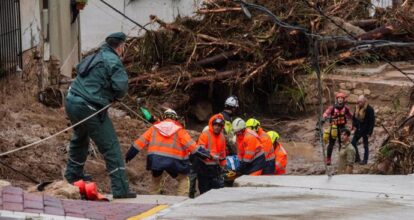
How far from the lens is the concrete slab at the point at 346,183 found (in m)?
7.68

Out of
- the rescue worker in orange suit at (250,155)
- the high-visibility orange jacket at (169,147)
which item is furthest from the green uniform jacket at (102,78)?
the rescue worker in orange suit at (250,155)

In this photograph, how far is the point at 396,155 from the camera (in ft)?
36.4

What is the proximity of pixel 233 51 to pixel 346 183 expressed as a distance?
32.8 feet

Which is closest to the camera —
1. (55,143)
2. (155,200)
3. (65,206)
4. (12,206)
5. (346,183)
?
(12,206)

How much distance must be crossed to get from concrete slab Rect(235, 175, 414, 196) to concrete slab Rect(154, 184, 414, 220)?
8.0 inches

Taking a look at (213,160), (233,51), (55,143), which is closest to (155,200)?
(213,160)

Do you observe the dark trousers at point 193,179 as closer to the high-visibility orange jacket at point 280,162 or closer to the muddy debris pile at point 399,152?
the high-visibility orange jacket at point 280,162

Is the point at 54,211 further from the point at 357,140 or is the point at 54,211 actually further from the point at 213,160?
the point at 357,140

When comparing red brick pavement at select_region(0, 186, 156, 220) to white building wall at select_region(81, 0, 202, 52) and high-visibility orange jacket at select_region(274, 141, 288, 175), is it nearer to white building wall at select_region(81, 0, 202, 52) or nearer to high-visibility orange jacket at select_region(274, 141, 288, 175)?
high-visibility orange jacket at select_region(274, 141, 288, 175)

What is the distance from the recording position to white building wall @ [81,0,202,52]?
20.9m

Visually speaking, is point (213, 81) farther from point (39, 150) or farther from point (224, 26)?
point (39, 150)

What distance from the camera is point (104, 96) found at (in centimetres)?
824

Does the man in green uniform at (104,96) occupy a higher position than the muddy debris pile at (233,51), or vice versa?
the muddy debris pile at (233,51)

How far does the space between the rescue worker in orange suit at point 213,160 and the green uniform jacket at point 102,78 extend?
2024mm
